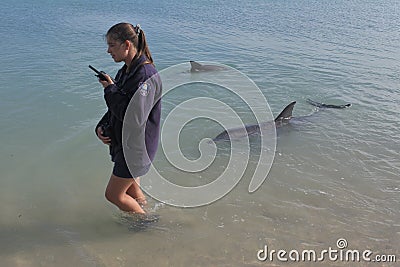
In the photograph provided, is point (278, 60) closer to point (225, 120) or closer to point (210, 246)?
point (225, 120)

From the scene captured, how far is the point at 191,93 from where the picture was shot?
32.2ft

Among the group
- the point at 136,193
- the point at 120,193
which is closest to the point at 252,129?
the point at 136,193

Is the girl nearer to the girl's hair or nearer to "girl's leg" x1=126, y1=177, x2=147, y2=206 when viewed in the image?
the girl's hair

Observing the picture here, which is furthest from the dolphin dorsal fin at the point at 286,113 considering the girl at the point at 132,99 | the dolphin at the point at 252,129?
the girl at the point at 132,99

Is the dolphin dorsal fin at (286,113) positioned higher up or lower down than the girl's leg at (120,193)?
lower down

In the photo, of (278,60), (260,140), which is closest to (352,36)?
(278,60)

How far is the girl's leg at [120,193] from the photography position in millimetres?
4043

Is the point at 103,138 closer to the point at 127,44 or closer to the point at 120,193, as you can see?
the point at 120,193

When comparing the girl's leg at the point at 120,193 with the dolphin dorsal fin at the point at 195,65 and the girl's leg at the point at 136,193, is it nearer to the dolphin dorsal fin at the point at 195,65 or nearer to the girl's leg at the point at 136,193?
the girl's leg at the point at 136,193
